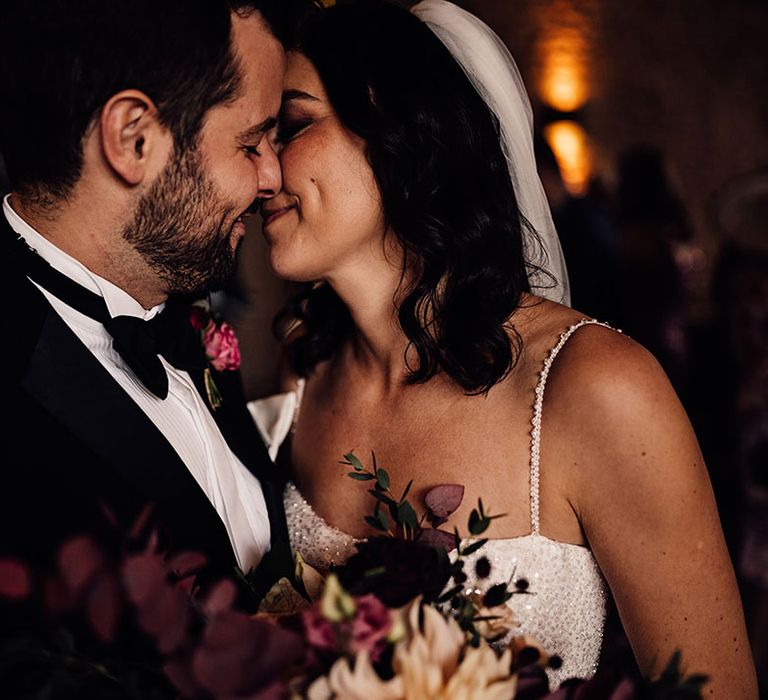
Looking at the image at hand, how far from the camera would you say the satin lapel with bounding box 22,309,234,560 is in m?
1.29

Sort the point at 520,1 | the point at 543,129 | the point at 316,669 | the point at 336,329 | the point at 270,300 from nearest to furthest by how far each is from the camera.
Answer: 1. the point at 316,669
2. the point at 336,329
3. the point at 270,300
4. the point at 520,1
5. the point at 543,129

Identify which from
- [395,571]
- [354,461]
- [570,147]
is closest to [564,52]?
[570,147]

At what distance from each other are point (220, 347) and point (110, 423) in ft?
2.16

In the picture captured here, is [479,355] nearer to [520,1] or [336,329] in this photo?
[336,329]

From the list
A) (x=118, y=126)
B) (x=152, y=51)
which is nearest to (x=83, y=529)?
(x=118, y=126)

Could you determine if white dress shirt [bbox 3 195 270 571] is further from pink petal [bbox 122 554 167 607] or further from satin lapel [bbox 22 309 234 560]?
pink petal [bbox 122 554 167 607]

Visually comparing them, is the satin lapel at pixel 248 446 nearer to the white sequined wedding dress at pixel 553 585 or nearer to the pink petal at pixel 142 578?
the white sequined wedding dress at pixel 553 585

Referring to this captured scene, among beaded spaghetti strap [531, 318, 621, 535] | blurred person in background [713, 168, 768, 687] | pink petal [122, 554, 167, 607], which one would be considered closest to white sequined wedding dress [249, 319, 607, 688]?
beaded spaghetti strap [531, 318, 621, 535]

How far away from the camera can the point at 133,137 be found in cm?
143

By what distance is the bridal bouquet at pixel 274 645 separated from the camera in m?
0.81

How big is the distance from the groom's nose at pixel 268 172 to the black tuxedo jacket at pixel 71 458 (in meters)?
0.49

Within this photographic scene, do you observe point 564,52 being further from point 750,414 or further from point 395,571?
point 395,571

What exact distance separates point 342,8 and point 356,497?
1.05 meters

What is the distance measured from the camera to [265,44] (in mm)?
1604
